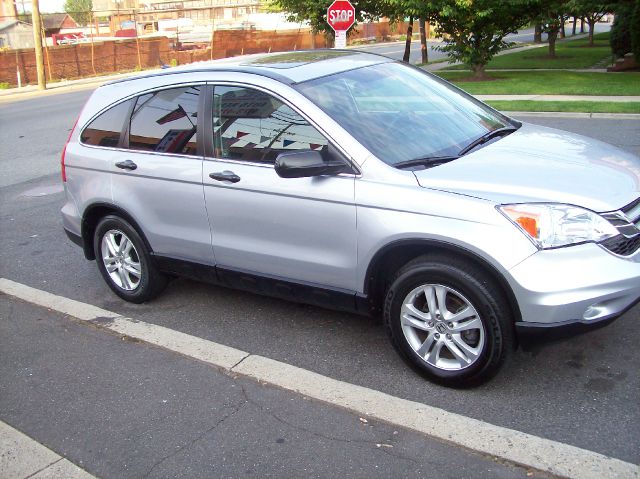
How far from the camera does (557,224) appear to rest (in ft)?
11.0

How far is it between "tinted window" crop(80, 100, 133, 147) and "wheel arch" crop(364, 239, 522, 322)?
243 cm

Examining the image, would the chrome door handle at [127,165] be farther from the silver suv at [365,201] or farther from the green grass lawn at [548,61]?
the green grass lawn at [548,61]

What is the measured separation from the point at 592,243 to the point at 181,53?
42.0 meters

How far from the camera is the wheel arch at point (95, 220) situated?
5082 mm

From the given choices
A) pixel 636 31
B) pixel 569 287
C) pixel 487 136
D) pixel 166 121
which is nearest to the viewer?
pixel 569 287

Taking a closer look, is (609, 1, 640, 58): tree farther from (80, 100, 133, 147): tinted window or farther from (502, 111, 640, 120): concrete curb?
(80, 100, 133, 147): tinted window

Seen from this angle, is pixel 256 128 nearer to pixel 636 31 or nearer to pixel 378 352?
pixel 378 352

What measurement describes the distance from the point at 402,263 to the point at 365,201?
0.43 metres

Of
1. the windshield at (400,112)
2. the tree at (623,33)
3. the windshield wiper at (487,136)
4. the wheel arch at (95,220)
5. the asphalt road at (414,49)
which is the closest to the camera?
the windshield at (400,112)

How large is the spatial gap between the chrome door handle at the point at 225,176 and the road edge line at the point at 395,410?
1.12 meters

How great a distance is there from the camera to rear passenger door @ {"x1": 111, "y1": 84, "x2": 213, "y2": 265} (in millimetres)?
4625

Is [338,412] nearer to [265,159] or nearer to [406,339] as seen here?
[406,339]

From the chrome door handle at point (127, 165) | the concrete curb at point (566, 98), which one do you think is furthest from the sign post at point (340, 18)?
the chrome door handle at point (127, 165)

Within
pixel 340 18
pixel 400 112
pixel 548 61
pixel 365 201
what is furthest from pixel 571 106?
pixel 548 61
